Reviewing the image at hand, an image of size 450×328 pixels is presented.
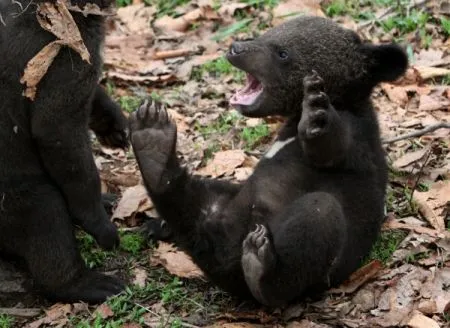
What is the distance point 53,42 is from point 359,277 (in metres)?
2.46

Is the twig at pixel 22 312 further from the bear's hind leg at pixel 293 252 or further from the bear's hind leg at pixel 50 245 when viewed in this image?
the bear's hind leg at pixel 293 252

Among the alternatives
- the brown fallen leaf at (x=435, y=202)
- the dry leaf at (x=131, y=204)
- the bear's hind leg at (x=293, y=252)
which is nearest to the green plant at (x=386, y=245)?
the brown fallen leaf at (x=435, y=202)

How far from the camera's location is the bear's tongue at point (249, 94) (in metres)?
5.93

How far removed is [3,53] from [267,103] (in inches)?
69.5

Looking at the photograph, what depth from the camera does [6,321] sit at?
582 cm

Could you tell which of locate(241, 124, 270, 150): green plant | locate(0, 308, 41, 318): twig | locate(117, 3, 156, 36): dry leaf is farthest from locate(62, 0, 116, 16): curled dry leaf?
locate(117, 3, 156, 36): dry leaf

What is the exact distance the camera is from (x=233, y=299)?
223 inches

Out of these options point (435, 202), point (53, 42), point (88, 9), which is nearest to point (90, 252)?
point (53, 42)

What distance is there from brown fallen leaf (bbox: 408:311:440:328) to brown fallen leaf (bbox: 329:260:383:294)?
492 millimetres

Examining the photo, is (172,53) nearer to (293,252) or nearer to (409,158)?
(409,158)

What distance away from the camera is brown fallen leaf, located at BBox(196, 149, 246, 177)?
7.50 m

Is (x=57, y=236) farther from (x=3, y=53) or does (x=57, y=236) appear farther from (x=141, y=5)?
(x=141, y=5)

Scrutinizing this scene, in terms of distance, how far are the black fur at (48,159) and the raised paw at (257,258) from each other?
1.32 meters

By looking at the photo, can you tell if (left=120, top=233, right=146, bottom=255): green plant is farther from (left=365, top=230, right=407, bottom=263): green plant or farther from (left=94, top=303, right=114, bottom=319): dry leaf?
(left=365, top=230, right=407, bottom=263): green plant
